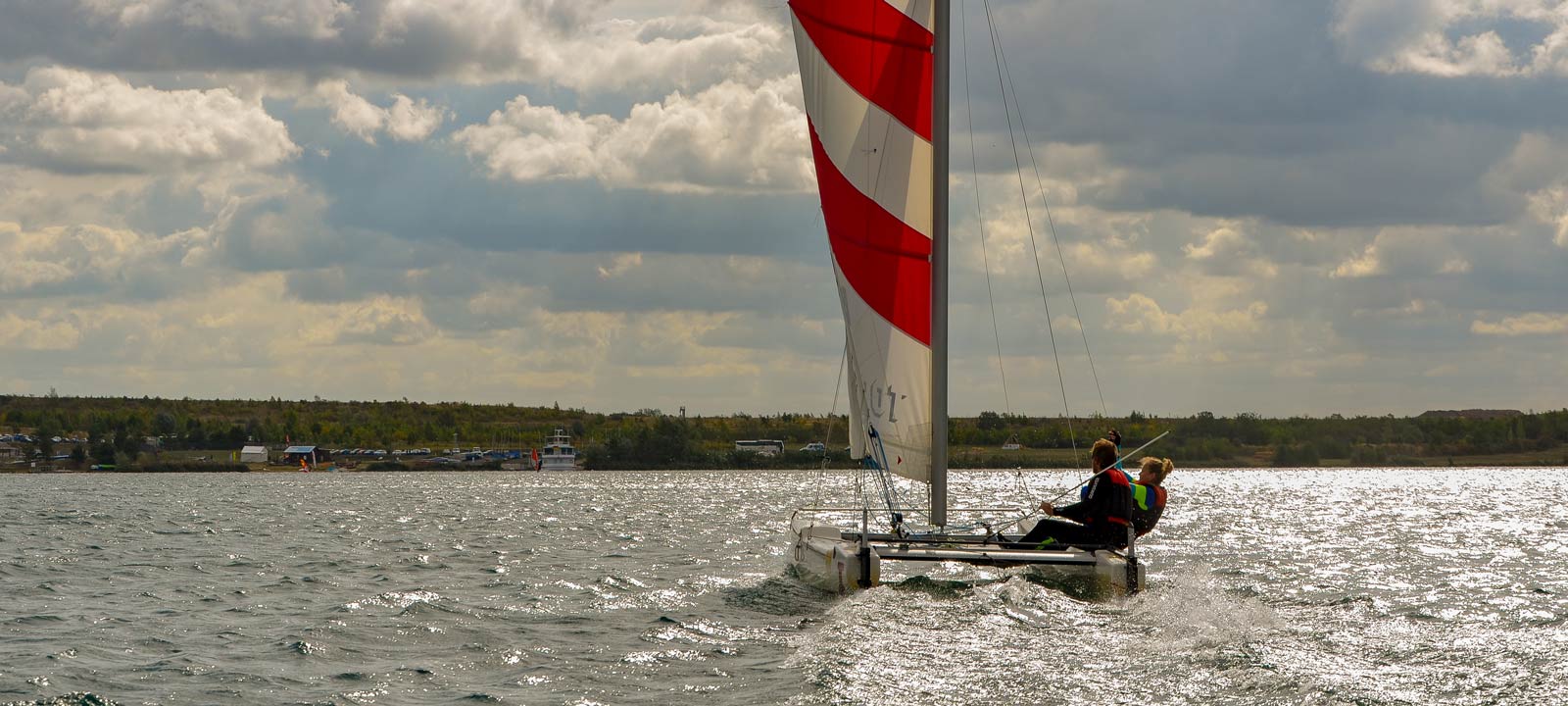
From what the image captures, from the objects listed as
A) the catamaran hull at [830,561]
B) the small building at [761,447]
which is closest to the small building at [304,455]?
the small building at [761,447]

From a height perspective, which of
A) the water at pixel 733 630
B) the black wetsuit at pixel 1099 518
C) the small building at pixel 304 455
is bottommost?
the water at pixel 733 630

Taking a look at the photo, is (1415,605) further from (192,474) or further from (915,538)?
(192,474)

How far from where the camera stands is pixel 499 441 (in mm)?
180625

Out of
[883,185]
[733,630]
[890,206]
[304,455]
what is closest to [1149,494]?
[890,206]

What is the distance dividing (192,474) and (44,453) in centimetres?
2155

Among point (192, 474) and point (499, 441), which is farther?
point (499, 441)

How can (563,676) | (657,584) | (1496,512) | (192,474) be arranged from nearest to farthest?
(563,676), (657,584), (1496,512), (192,474)

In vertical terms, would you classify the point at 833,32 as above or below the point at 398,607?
above

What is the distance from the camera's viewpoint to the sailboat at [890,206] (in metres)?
18.8

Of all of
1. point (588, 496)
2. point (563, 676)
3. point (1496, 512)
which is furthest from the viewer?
point (588, 496)

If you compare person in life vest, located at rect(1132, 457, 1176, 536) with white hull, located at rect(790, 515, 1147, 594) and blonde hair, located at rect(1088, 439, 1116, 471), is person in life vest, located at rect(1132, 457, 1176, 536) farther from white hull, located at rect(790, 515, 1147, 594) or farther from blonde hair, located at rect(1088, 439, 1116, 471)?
white hull, located at rect(790, 515, 1147, 594)

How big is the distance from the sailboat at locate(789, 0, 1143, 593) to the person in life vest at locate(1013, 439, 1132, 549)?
130 centimetres

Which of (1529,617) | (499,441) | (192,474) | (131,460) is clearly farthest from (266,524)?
(499,441)

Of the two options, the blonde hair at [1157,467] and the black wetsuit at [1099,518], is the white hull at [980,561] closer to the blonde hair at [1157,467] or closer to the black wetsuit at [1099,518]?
the black wetsuit at [1099,518]
